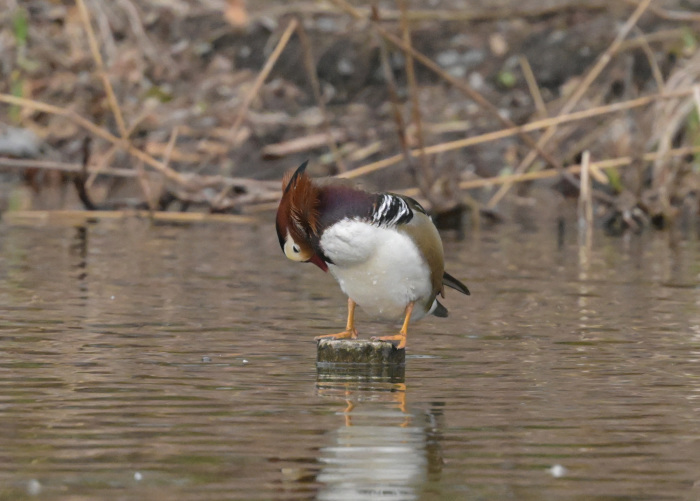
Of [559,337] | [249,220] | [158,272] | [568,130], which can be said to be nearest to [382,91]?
[568,130]

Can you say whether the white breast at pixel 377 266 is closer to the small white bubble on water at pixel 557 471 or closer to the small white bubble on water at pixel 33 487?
the small white bubble on water at pixel 557 471

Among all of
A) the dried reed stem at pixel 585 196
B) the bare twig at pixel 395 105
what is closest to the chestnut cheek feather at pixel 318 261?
the bare twig at pixel 395 105

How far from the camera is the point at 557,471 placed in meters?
4.66

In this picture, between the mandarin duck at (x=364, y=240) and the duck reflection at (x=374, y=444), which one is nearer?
the duck reflection at (x=374, y=444)

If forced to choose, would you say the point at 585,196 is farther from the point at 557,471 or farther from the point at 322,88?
the point at 557,471

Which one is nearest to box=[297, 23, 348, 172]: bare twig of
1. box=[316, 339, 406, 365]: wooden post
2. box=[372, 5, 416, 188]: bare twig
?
box=[372, 5, 416, 188]: bare twig

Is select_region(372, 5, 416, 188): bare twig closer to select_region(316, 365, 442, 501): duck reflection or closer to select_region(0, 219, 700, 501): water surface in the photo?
Result: select_region(0, 219, 700, 501): water surface

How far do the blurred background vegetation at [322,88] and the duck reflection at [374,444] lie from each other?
9.66 m

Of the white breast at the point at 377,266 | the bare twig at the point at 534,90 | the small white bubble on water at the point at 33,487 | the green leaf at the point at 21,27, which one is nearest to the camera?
the small white bubble on water at the point at 33,487

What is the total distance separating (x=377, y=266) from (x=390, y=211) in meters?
0.24

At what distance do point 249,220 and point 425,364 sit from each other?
8.37 meters

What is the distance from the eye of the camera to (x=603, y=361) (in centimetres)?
706

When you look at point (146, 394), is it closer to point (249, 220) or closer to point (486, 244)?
point (486, 244)

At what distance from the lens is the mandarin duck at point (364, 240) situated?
20.1 feet
